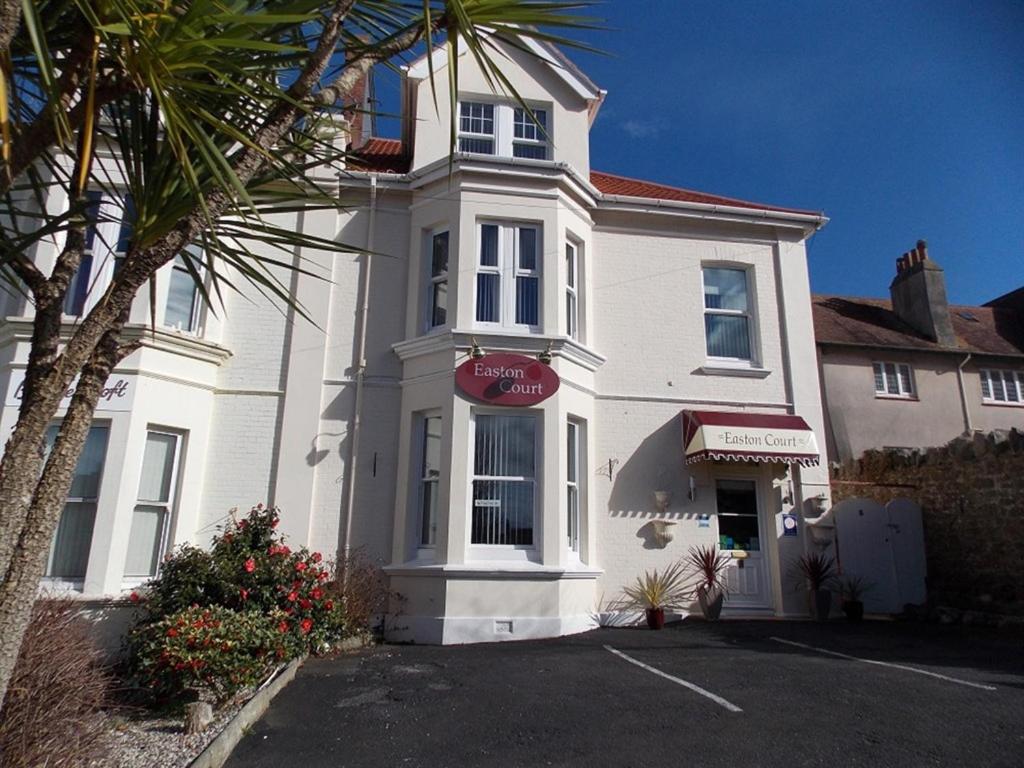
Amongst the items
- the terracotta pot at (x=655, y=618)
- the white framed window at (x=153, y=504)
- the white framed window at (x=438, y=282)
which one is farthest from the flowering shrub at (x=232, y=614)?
the terracotta pot at (x=655, y=618)

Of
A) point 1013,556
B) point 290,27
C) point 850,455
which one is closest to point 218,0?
point 290,27

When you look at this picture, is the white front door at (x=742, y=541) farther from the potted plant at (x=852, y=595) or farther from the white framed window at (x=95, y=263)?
the white framed window at (x=95, y=263)

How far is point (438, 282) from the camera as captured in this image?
1193 centimetres

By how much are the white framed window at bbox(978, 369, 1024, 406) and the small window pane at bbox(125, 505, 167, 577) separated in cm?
2375

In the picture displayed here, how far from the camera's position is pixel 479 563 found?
33.7ft

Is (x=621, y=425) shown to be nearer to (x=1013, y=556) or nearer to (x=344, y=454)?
(x=344, y=454)

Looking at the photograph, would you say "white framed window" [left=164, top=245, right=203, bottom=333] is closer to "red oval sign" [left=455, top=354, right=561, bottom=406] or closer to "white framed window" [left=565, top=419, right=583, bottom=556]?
"red oval sign" [left=455, top=354, right=561, bottom=406]

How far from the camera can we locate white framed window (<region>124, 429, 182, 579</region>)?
32.2 ft

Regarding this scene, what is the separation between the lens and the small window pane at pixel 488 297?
11531 mm

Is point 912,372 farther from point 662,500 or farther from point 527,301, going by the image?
point 527,301

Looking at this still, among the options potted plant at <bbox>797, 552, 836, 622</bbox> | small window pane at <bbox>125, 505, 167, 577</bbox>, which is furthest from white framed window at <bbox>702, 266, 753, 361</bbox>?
small window pane at <bbox>125, 505, 167, 577</bbox>

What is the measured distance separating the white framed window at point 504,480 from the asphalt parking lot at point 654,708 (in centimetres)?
190

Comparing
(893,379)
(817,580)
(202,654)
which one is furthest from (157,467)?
(893,379)

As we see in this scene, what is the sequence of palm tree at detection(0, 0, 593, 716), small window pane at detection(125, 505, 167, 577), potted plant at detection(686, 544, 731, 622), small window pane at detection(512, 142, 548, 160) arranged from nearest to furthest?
palm tree at detection(0, 0, 593, 716)
small window pane at detection(125, 505, 167, 577)
potted plant at detection(686, 544, 731, 622)
small window pane at detection(512, 142, 548, 160)
